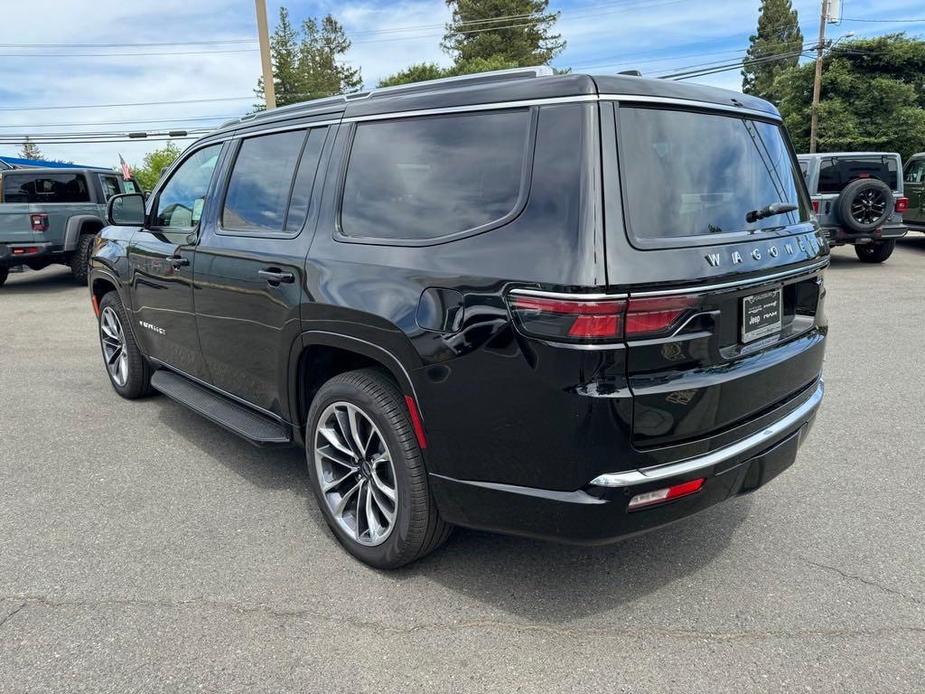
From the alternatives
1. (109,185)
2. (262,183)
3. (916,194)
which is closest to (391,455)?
(262,183)

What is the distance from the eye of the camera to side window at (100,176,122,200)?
12484mm

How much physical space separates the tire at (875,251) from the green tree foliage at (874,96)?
15.5 m

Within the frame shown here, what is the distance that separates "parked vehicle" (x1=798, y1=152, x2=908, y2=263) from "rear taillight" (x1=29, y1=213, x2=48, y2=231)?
41.2ft

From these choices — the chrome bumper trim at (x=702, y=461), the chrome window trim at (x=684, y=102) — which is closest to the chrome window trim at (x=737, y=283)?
the chrome bumper trim at (x=702, y=461)

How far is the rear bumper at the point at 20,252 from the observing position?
36.5 ft

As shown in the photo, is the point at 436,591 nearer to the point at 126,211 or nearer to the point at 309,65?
the point at 126,211

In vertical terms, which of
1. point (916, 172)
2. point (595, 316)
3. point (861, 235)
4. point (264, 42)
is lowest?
point (861, 235)

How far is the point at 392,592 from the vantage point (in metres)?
2.75

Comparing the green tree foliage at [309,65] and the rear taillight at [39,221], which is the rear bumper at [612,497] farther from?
the green tree foliage at [309,65]

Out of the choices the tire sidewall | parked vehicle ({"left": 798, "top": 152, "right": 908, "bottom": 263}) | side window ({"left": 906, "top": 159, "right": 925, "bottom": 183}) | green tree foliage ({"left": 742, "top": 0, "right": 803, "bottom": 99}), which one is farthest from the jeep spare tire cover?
green tree foliage ({"left": 742, "top": 0, "right": 803, "bottom": 99})

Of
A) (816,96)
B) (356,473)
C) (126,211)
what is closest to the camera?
(356,473)

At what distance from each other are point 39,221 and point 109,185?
1.76 meters

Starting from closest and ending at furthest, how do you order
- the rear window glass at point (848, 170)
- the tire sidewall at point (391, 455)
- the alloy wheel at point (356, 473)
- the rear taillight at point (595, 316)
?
the rear taillight at point (595, 316) → the tire sidewall at point (391, 455) → the alloy wheel at point (356, 473) → the rear window glass at point (848, 170)

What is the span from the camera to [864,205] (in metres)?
11.3
